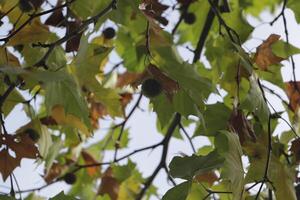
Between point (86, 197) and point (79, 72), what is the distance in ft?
4.72

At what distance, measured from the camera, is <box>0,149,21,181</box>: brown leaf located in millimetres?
1280

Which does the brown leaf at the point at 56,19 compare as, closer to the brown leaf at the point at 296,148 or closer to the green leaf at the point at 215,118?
the green leaf at the point at 215,118

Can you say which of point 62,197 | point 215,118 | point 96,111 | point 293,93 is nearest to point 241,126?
point 215,118

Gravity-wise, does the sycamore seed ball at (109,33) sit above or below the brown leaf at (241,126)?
below

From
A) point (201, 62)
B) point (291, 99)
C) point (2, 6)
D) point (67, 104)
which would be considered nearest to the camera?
point (67, 104)

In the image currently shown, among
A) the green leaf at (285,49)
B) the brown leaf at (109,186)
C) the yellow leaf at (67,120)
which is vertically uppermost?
the yellow leaf at (67,120)

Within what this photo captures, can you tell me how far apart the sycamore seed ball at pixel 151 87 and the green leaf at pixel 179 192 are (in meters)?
0.34

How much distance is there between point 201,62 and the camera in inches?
80.6

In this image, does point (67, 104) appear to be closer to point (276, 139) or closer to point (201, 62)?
point (276, 139)

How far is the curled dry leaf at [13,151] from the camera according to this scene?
128 cm

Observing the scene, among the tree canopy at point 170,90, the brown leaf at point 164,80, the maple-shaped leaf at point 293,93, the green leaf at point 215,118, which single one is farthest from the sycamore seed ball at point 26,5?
the maple-shaped leaf at point 293,93

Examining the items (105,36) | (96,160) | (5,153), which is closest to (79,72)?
(5,153)

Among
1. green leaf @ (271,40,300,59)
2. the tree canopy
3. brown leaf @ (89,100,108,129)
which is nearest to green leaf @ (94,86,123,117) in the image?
the tree canopy

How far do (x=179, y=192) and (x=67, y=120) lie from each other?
26.3 inches
